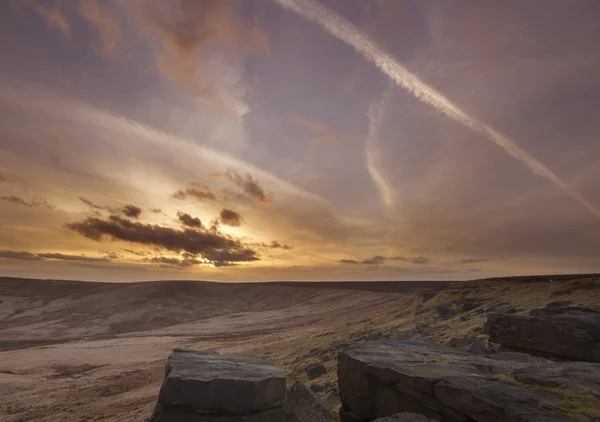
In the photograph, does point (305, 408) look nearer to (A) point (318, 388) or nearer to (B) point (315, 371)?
(A) point (318, 388)

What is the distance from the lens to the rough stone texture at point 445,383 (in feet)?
20.6

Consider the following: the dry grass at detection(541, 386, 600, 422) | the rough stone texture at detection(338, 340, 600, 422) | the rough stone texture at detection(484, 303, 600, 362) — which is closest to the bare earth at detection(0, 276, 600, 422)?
the rough stone texture at detection(484, 303, 600, 362)

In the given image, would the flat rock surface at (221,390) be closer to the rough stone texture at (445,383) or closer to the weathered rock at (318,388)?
the rough stone texture at (445,383)

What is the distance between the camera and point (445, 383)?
7.12m

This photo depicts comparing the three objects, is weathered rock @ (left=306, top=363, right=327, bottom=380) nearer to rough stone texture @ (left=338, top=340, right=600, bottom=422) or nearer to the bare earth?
the bare earth

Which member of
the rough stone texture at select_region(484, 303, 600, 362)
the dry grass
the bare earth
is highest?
the rough stone texture at select_region(484, 303, 600, 362)

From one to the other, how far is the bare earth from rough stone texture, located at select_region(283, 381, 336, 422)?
186 inches

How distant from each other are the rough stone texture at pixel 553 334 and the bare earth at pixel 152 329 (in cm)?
468

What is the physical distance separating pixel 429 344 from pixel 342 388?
3.29m

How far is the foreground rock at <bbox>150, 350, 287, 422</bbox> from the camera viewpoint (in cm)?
765

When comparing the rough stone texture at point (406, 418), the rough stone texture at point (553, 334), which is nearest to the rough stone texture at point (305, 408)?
the rough stone texture at point (406, 418)

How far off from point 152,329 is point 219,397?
52.4m

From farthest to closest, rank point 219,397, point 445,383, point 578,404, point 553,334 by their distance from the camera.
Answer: point 553,334 → point 219,397 → point 445,383 → point 578,404

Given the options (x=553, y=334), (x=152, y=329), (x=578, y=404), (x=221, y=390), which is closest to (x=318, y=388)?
(x=221, y=390)
